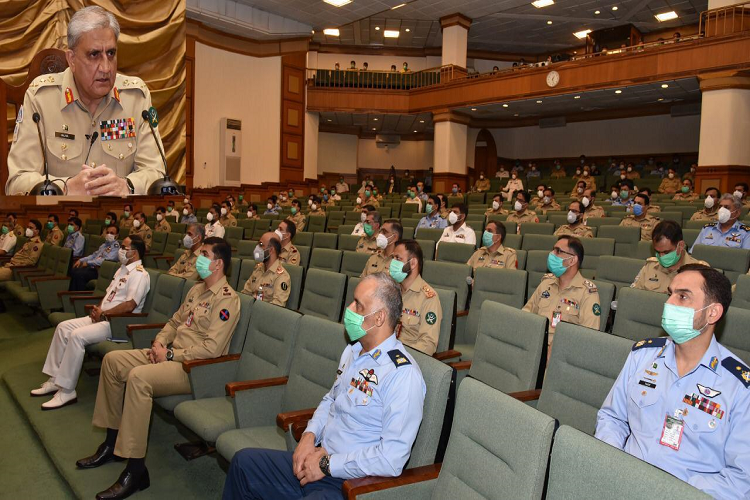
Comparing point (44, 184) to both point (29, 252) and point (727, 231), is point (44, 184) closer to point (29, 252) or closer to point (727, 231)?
point (29, 252)

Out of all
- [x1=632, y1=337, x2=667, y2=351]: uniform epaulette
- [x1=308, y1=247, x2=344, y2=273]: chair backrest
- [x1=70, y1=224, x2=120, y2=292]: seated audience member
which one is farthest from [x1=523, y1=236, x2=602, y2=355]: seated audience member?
[x1=70, y1=224, x2=120, y2=292]: seated audience member

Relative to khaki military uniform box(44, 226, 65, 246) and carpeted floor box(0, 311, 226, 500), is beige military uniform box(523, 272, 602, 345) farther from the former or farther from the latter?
khaki military uniform box(44, 226, 65, 246)

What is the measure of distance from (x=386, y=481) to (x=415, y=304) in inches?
56.1

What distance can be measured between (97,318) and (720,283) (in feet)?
12.8

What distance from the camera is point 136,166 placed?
314 centimetres

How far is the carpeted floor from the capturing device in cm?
267

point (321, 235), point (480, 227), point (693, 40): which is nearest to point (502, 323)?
point (321, 235)

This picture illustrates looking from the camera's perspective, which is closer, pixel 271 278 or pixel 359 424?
pixel 359 424

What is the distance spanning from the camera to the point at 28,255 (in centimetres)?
697

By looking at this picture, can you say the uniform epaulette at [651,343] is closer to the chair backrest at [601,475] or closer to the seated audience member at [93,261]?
the chair backrest at [601,475]

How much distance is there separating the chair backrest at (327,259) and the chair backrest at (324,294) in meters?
0.91

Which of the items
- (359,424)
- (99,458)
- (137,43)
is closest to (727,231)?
(359,424)

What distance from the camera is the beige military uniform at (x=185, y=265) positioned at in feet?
17.9

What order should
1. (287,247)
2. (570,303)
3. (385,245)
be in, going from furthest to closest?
(287,247) → (385,245) → (570,303)
